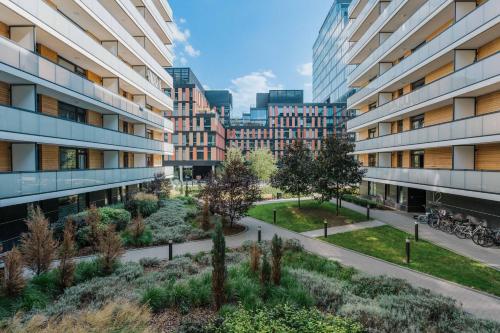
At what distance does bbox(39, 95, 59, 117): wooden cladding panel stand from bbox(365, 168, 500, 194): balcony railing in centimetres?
2392

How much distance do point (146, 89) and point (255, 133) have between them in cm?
6027

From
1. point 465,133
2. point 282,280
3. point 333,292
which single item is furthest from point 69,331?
point 465,133

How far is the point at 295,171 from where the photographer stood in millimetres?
21828

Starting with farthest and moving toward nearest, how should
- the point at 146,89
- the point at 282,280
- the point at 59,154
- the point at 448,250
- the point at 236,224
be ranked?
the point at 146,89 → the point at 236,224 → the point at 59,154 → the point at 448,250 → the point at 282,280

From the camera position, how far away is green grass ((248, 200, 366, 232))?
1755 centimetres

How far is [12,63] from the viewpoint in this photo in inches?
445

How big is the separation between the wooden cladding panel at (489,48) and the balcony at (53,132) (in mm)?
23756

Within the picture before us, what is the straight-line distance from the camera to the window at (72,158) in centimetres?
1677

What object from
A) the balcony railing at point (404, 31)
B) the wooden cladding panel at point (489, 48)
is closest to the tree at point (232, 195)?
the wooden cladding panel at point (489, 48)

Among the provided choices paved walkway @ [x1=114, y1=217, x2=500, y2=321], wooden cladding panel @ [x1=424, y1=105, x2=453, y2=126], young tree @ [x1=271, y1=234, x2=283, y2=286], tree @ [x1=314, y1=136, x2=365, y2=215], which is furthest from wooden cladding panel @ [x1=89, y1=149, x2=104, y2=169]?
wooden cladding panel @ [x1=424, y1=105, x2=453, y2=126]

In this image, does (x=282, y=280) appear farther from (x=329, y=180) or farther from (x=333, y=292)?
(x=329, y=180)

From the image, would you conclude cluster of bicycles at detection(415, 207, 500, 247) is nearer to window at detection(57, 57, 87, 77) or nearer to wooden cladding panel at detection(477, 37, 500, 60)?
wooden cladding panel at detection(477, 37, 500, 60)

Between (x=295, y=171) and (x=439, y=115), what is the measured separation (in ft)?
36.2

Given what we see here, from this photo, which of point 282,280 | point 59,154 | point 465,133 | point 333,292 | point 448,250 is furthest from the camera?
point 59,154
